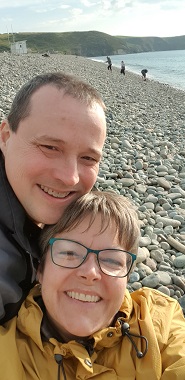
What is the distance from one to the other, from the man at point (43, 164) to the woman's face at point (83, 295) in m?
0.21

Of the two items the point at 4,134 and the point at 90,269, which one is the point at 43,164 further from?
the point at 90,269

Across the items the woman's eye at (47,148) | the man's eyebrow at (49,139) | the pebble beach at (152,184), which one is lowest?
the pebble beach at (152,184)

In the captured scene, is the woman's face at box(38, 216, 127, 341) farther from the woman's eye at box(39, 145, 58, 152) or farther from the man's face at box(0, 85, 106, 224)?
the woman's eye at box(39, 145, 58, 152)

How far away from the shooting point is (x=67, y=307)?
81.2 inches

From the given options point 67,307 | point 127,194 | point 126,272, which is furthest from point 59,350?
point 127,194

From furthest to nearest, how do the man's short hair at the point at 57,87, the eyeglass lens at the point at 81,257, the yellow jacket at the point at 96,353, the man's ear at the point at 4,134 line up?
the man's ear at the point at 4,134, the man's short hair at the point at 57,87, the eyeglass lens at the point at 81,257, the yellow jacket at the point at 96,353

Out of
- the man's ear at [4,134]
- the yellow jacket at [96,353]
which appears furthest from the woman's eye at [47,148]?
the yellow jacket at [96,353]

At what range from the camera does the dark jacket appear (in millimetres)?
2127

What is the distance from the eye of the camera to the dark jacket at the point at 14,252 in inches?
83.7

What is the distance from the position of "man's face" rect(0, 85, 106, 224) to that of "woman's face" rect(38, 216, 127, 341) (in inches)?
12.0

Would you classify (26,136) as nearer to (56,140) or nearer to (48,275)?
(56,140)

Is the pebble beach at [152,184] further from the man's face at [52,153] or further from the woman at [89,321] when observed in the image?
the man's face at [52,153]

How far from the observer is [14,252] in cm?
221

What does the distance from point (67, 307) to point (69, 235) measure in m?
0.36
